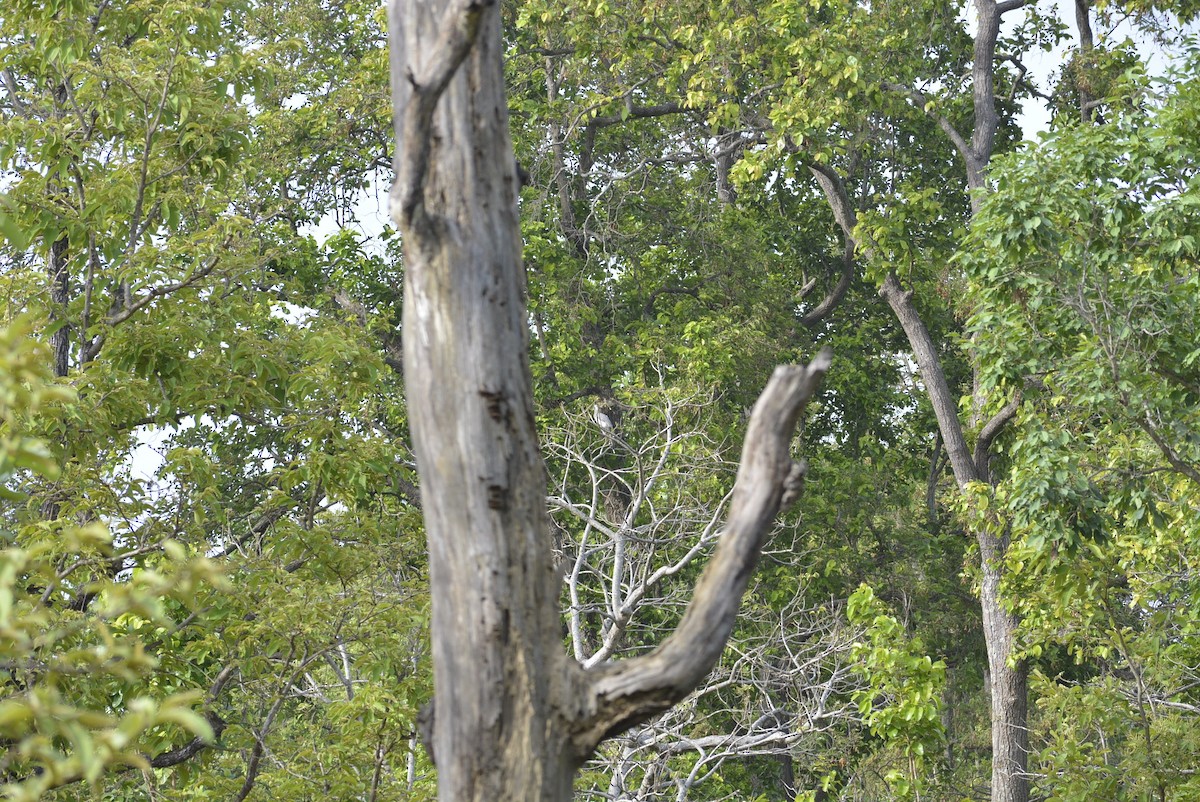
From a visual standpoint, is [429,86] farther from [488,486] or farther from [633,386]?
[633,386]

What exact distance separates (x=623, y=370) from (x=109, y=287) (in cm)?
868

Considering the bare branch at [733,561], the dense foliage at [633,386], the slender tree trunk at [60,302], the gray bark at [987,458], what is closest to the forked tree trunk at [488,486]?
the bare branch at [733,561]

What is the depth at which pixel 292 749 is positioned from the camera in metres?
7.07

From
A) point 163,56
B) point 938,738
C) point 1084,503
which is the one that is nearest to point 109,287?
point 163,56

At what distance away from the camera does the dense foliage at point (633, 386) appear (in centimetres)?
628

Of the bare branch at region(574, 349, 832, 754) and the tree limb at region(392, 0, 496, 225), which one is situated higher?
the tree limb at region(392, 0, 496, 225)

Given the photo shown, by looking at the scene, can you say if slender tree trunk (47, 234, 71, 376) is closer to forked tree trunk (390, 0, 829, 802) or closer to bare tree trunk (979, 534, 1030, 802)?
forked tree trunk (390, 0, 829, 802)

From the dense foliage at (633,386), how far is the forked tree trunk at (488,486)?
600 millimetres

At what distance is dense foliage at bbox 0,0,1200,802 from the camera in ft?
20.6

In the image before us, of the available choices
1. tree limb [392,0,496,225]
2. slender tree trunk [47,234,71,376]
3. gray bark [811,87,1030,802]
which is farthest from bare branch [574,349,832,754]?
gray bark [811,87,1030,802]

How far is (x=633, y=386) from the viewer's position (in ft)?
44.8

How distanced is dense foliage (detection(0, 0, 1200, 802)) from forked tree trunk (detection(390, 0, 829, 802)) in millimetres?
600

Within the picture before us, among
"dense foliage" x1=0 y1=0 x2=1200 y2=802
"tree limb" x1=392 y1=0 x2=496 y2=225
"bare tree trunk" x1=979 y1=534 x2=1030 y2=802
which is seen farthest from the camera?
"bare tree trunk" x1=979 y1=534 x2=1030 y2=802

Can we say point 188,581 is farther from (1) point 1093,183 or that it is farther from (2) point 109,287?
(1) point 1093,183
